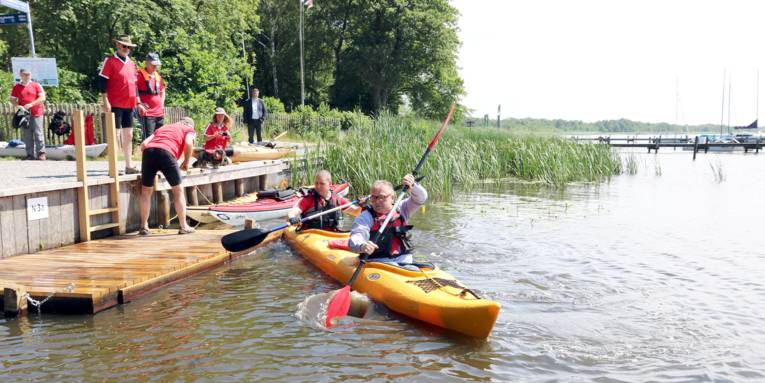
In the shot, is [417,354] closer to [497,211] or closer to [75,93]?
[497,211]

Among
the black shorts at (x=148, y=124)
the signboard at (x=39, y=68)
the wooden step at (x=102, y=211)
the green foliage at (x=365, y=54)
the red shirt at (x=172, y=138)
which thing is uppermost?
the green foliage at (x=365, y=54)

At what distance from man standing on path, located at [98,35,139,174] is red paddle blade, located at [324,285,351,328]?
417 centimetres

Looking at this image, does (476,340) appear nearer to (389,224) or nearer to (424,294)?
(424,294)

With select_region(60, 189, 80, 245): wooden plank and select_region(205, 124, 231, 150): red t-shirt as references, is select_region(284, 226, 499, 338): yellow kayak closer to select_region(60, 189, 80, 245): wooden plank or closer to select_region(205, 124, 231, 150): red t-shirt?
select_region(60, 189, 80, 245): wooden plank

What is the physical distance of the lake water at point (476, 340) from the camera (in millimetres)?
4051

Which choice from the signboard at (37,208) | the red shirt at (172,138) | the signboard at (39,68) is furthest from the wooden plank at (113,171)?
the signboard at (39,68)

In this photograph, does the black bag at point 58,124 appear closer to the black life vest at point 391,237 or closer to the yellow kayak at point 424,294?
the yellow kayak at point 424,294

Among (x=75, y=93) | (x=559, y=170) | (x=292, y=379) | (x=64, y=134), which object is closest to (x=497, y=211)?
(x=559, y=170)

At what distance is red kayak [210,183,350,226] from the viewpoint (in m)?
8.52

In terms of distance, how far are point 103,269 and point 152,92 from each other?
142 inches

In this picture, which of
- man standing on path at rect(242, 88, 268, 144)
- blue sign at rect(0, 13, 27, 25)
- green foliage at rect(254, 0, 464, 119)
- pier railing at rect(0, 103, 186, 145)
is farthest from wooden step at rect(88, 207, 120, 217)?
green foliage at rect(254, 0, 464, 119)

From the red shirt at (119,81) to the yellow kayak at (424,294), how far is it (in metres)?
3.69

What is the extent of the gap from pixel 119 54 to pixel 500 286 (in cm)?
551

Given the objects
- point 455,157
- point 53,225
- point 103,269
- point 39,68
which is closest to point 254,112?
point 39,68
